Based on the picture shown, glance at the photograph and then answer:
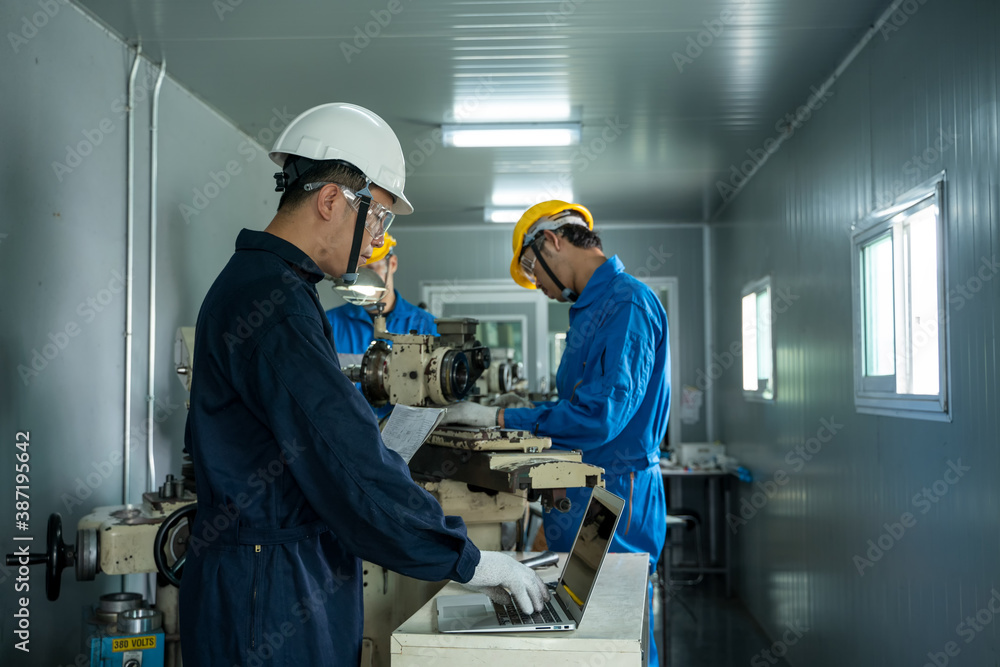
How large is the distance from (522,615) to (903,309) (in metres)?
1.91

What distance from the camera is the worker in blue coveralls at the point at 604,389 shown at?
2.35 m

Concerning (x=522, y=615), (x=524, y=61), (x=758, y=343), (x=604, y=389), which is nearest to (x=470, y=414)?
(x=604, y=389)

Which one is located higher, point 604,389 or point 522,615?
point 604,389

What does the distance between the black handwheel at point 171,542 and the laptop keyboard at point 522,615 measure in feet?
2.55

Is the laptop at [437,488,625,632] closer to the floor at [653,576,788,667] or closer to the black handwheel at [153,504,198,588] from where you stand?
the black handwheel at [153,504,198,588]

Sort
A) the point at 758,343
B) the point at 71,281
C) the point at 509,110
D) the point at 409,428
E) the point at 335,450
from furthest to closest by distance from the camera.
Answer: the point at 758,343
the point at 509,110
the point at 71,281
the point at 409,428
the point at 335,450

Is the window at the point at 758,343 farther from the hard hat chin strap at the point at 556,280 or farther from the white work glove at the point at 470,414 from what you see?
the white work glove at the point at 470,414

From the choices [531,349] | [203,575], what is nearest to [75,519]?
[203,575]

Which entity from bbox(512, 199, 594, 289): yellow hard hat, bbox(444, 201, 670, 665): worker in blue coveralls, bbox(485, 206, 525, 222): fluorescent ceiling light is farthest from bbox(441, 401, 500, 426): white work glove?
bbox(485, 206, 525, 222): fluorescent ceiling light

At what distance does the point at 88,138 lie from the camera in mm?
2758

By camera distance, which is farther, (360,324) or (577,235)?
(360,324)

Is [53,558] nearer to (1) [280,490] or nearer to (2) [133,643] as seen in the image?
(2) [133,643]

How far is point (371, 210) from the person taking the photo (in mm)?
1503

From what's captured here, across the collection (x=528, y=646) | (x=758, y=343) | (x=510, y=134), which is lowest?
(x=528, y=646)
